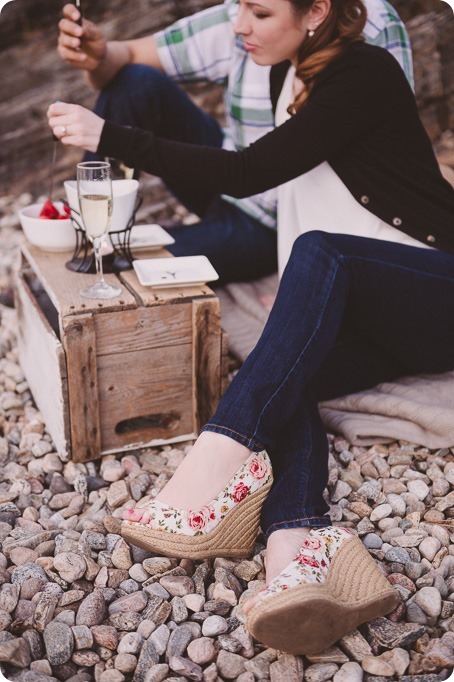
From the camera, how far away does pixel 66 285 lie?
6.70 ft

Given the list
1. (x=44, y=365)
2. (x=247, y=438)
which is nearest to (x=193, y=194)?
(x=44, y=365)

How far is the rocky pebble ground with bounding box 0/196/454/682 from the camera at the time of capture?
4.65 feet

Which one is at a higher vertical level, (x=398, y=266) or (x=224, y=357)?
(x=398, y=266)

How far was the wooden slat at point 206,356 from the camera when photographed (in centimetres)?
201

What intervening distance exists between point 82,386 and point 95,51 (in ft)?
4.27

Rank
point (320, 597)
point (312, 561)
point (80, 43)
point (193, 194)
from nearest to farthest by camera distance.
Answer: point (320, 597)
point (312, 561)
point (80, 43)
point (193, 194)

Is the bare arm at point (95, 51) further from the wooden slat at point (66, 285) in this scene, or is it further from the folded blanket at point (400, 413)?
the folded blanket at point (400, 413)

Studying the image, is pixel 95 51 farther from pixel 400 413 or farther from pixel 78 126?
pixel 400 413

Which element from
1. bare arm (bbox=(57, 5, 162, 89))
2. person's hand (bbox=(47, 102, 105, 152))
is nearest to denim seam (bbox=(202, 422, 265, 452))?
person's hand (bbox=(47, 102, 105, 152))

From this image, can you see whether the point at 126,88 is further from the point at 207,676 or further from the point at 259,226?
the point at 207,676

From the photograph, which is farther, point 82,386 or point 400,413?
point 400,413

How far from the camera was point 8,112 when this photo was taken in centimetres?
464

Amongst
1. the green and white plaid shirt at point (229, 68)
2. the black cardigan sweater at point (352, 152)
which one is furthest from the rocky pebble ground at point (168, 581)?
the green and white plaid shirt at point (229, 68)

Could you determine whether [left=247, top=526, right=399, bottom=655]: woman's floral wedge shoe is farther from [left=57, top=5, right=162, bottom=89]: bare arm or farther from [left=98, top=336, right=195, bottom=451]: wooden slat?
[left=57, top=5, right=162, bottom=89]: bare arm
